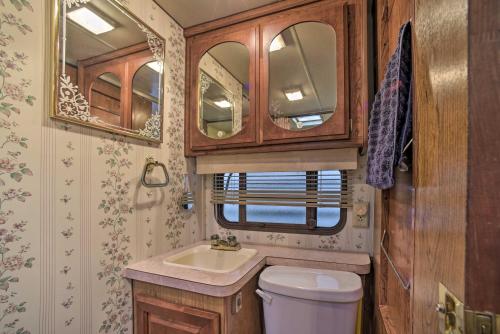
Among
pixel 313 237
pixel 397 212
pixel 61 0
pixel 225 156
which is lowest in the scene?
pixel 313 237

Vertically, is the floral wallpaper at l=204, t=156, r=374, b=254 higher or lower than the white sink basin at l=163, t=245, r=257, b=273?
higher

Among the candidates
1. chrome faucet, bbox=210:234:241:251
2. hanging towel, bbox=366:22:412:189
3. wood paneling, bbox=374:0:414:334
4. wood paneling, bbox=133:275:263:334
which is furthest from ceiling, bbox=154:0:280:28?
wood paneling, bbox=133:275:263:334

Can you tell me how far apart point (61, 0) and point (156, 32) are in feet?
1.69

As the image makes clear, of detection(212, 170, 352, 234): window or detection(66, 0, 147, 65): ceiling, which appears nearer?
detection(66, 0, 147, 65): ceiling

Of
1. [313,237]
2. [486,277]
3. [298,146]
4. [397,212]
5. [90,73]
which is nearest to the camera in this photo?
[486,277]

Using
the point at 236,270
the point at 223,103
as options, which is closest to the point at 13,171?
the point at 236,270

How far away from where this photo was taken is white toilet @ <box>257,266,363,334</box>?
1.00 metres

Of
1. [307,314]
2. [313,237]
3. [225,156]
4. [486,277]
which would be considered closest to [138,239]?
[225,156]

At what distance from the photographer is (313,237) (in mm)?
1545

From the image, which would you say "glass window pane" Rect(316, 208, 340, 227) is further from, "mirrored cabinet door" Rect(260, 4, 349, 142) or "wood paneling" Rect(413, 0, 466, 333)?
"wood paneling" Rect(413, 0, 466, 333)

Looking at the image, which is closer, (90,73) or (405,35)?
(405,35)

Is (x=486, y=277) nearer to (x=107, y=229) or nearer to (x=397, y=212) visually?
(x=397, y=212)

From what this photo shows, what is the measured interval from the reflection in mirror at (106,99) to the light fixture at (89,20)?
19cm

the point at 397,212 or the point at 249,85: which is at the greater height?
the point at 249,85
